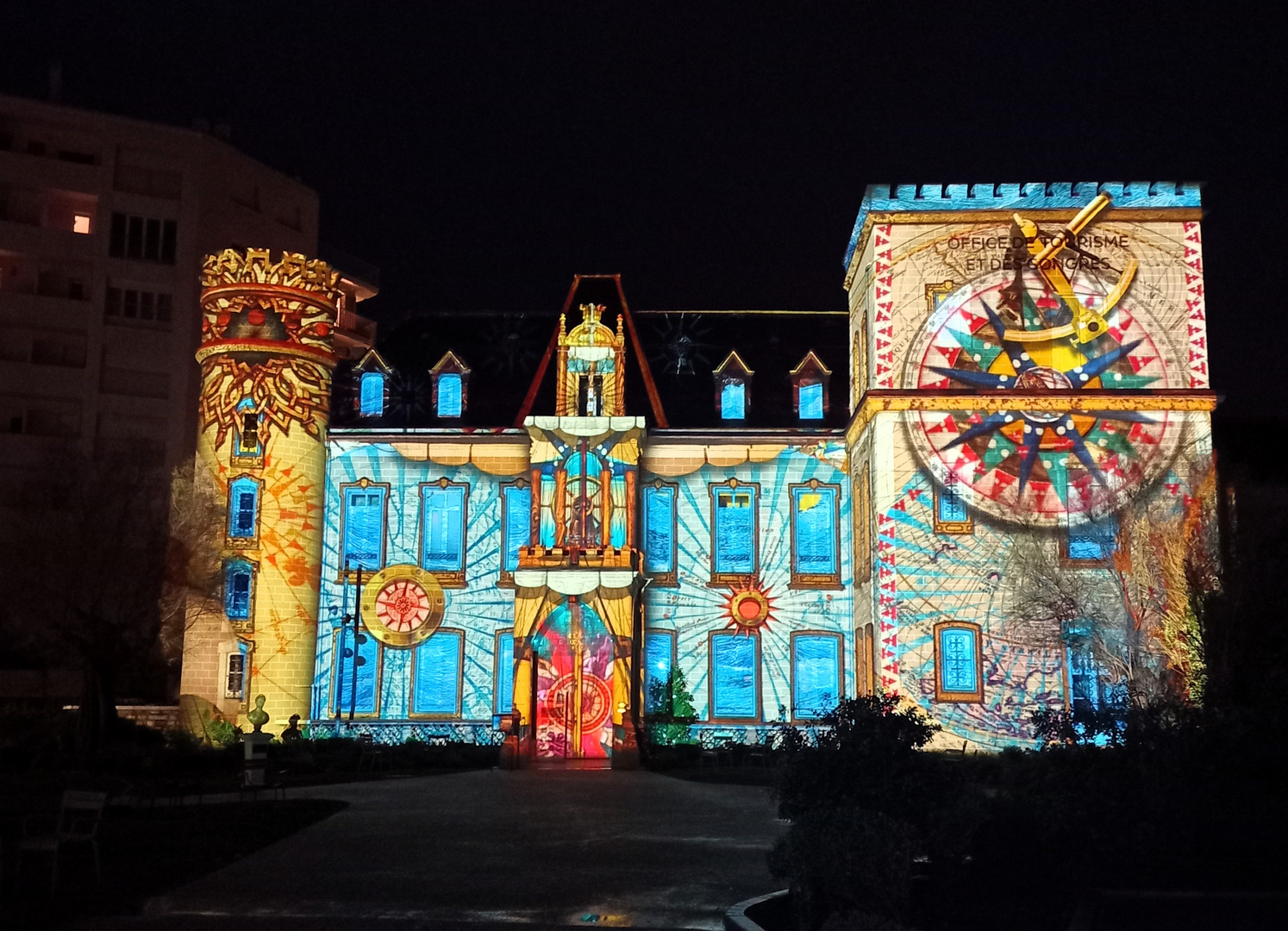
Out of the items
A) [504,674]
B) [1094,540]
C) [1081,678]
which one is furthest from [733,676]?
[1094,540]

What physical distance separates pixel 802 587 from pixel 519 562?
860 cm

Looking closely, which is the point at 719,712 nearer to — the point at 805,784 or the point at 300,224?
the point at 805,784

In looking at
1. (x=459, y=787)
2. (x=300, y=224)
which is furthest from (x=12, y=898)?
(x=300, y=224)

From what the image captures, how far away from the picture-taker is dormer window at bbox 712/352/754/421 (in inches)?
1807

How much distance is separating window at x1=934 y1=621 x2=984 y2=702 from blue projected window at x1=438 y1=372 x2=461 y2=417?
17.3 metres

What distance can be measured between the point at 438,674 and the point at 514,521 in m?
5.20

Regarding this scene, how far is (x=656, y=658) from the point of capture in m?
43.9

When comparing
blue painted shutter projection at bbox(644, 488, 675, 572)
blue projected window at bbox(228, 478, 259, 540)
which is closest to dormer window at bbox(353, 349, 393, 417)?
blue projected window at bbox(228, 478, 259, 540)

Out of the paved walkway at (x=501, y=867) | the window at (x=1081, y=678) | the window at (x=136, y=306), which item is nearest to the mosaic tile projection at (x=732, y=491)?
the window at (x=1081, y=678)

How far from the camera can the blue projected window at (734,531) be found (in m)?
44.2

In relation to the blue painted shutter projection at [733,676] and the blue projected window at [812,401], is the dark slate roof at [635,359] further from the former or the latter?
the blue painted shutter projection at [733,676]

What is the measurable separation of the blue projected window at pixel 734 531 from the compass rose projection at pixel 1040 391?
7814mm

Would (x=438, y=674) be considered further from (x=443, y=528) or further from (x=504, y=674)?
(x=443, y=528)

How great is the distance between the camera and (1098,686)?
35438mm
